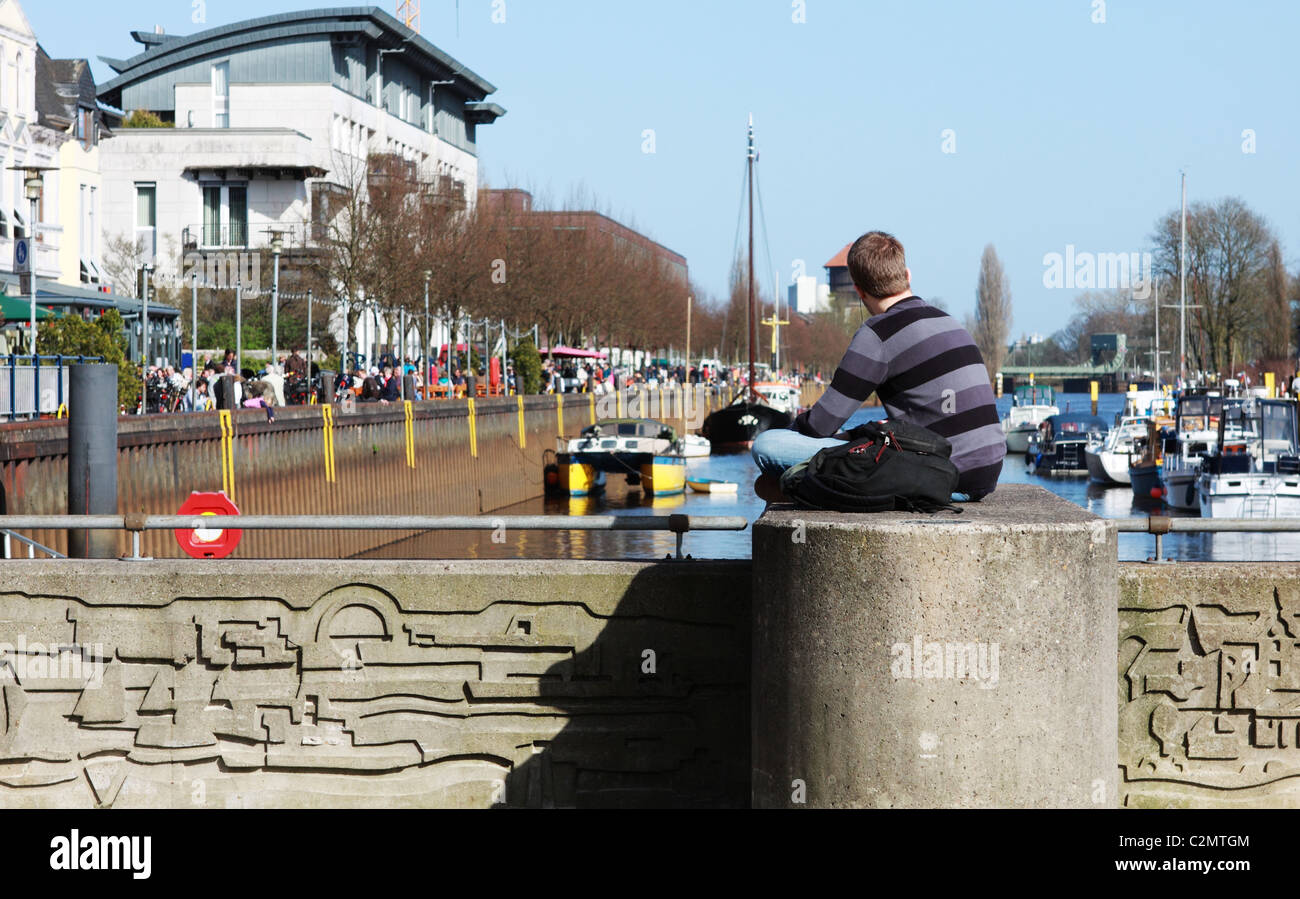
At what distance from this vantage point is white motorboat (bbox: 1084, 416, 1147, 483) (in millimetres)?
59938

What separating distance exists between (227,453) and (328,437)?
6086mm

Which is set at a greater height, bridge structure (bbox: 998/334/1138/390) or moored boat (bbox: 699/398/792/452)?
bridge structure (bbox: 998/334/1138/390)

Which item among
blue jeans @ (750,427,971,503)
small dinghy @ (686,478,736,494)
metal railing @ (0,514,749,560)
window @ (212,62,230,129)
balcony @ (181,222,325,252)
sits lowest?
small dinghy @ (686,478,736,494)

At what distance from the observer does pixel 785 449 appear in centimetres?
680

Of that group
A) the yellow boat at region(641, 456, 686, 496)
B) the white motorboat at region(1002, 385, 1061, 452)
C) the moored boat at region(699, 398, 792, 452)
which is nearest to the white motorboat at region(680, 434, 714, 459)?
the moored boat at region(699, 398, 792, 452)

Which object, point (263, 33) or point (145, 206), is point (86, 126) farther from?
point (263, 33)

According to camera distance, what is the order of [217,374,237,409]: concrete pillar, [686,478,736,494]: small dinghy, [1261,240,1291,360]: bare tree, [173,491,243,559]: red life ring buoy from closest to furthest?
[173,491,243,559]: red life ring buoy → [217,374,237,409]: concrete pillar → [686,478,736,494]: small dinghy → [1261,240,1291,360]: bare tree

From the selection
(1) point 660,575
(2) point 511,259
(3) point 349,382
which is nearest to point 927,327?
(1) point 660,575

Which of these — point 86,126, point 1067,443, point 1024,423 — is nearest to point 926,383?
point 86,126

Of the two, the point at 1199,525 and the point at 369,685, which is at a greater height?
the point at 1199,525

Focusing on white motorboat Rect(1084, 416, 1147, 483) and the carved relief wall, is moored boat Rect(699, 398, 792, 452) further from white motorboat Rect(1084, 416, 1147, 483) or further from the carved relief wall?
the carved relief wall

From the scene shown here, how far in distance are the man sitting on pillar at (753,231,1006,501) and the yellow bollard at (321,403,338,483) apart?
97.6ft

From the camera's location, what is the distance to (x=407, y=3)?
336ft
